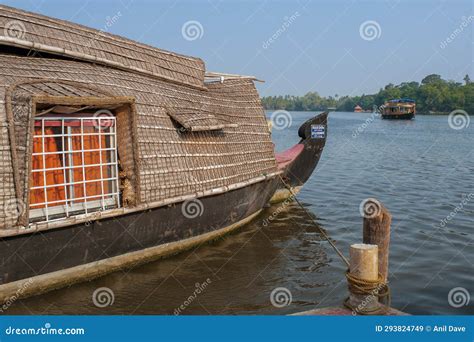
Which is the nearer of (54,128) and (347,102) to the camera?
(54,128)

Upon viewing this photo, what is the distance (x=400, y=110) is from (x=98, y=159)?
2119 inches

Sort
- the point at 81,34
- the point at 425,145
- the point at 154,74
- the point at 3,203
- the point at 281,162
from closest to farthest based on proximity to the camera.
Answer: the point at 3,203 → the point at 81,34 → the point at 154,74 → the point at 281,162 → the point at 425,145

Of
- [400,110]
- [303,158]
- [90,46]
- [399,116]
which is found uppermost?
[400,110]

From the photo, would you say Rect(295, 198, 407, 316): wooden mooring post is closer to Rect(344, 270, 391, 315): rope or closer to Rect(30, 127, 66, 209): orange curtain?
Rect(344, 270, 391, 315): rope

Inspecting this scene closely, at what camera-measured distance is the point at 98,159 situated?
640 centimetres

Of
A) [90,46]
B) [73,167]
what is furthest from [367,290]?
[90,46]

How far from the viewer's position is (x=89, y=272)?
20.8ft

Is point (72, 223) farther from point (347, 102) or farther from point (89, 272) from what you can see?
point (347, 102)

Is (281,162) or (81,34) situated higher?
(81,34)

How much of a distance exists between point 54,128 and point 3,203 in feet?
3.81

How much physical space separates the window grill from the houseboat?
14 mm

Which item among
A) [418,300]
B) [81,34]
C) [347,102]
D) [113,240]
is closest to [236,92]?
[81,34]

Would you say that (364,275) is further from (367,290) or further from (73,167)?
(73,167)

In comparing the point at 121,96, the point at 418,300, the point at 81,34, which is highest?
the point at 81,34
